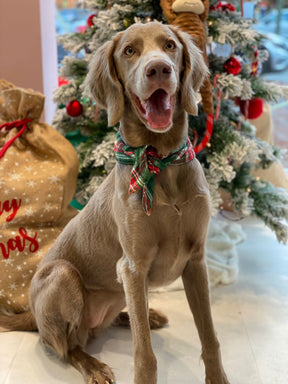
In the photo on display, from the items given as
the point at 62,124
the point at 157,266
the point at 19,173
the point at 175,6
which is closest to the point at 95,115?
the point at 62,124

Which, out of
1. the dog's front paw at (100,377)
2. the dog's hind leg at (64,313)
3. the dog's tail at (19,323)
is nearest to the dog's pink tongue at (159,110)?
the dog's hind leg at (64,313)

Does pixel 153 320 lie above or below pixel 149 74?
below

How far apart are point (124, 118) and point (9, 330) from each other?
1056mm

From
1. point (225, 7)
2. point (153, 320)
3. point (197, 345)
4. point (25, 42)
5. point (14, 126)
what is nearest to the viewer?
point (197, 345)

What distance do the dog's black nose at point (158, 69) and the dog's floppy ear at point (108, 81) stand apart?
194 mm

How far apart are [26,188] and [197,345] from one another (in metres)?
0.97

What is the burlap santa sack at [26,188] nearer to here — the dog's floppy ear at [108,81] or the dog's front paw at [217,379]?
the dog's floppy ear at [108,81]

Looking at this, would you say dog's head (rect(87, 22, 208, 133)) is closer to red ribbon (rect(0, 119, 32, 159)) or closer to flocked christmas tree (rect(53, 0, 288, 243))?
flocked christmas tree (rect(53, 0, 288, 243))

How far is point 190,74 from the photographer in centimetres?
142

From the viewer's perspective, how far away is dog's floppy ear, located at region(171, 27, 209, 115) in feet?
4.59

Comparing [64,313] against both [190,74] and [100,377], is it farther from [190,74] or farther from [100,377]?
[190,74]

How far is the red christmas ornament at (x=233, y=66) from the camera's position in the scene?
217 cm

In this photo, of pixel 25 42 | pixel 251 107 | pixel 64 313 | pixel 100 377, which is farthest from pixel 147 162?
pixel 25 42

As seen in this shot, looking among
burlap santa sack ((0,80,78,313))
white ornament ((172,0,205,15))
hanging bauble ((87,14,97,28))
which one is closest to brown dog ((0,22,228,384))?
burlap santa sack ((0,80,78,313))
